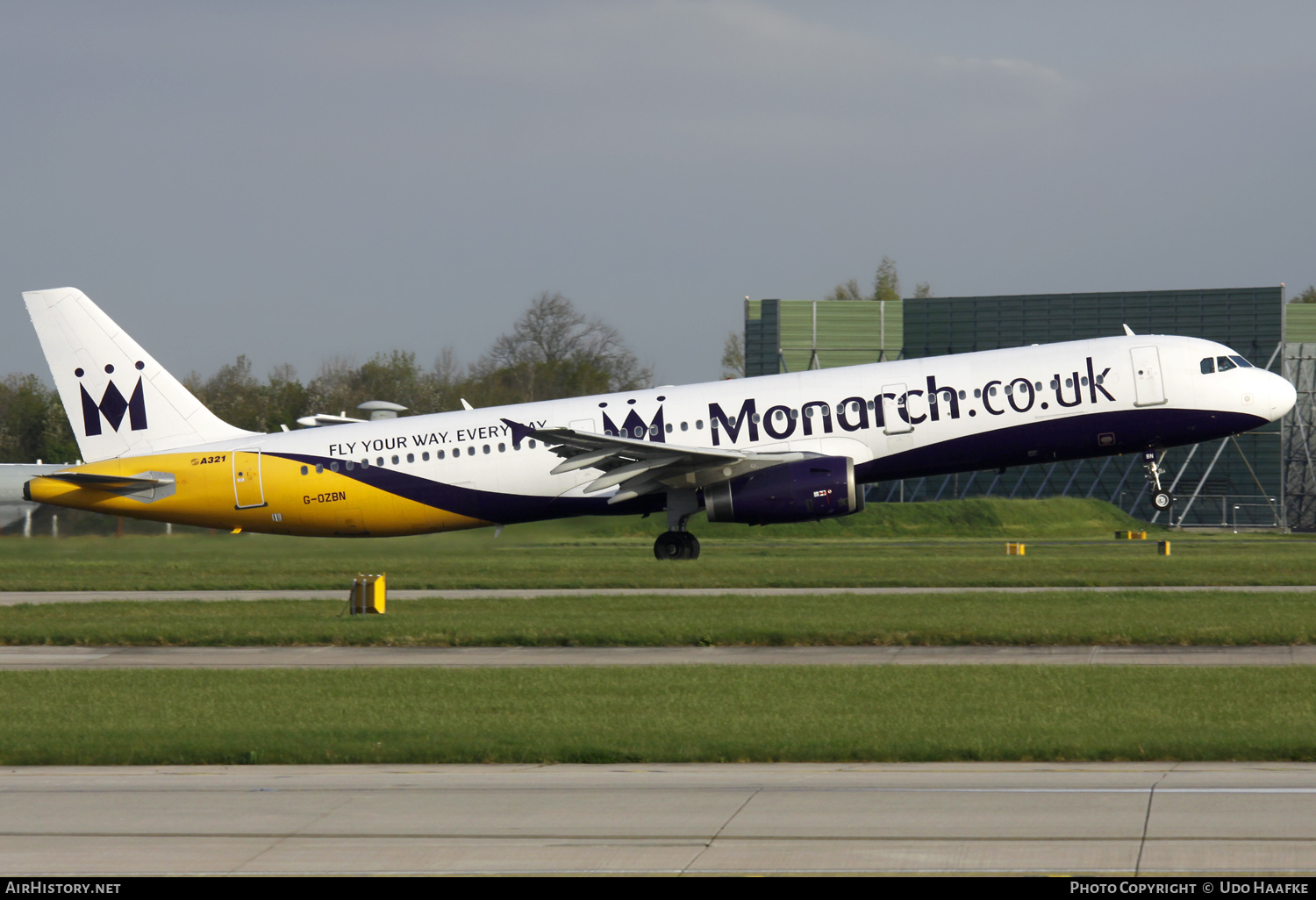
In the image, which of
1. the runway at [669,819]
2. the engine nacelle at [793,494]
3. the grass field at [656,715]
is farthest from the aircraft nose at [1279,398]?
the runway at [669,819]

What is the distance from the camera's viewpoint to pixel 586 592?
1080 inches

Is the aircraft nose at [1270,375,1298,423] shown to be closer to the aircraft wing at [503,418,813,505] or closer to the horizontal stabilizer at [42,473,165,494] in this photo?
the aircraft wing at [503,418,813,505]

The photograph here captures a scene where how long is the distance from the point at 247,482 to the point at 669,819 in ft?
79.8

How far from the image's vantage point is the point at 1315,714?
1269 cm

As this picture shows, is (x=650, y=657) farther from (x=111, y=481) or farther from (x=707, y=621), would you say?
(x=111, y=481)

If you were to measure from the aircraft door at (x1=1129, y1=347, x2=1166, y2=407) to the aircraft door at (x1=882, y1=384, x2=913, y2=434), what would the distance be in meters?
4.82

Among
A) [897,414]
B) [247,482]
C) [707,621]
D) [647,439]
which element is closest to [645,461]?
[647,439]

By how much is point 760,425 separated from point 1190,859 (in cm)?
2343

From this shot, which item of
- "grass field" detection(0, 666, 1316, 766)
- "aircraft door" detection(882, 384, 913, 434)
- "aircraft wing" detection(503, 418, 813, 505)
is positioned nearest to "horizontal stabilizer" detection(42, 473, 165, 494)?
"aircraft wing" detection(503, 418, 813, 505)

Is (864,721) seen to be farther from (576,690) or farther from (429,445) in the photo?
(429,445)

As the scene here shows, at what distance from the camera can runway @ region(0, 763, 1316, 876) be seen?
7.80 m

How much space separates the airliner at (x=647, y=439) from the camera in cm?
2992

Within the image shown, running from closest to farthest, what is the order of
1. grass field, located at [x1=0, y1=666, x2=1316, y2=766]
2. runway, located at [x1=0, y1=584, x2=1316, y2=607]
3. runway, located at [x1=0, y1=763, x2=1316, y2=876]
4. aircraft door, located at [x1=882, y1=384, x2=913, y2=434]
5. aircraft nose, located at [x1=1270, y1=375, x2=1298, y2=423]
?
runway, located at [x1=0, y1=763, x2=1316, y2=876] → grass field, located at [x1=0, y1=666, x2=1316, y2=766] → runway, located at [x1=0, y1=584, x2=1316, y2=607] → aircraft door, located at [x1=882, y1=384, x2=913, y2=434] → aircraft nose, located at [x1=1270, y1=375, x2=1298, y2=423]

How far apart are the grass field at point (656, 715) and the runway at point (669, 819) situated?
19.9 inches
